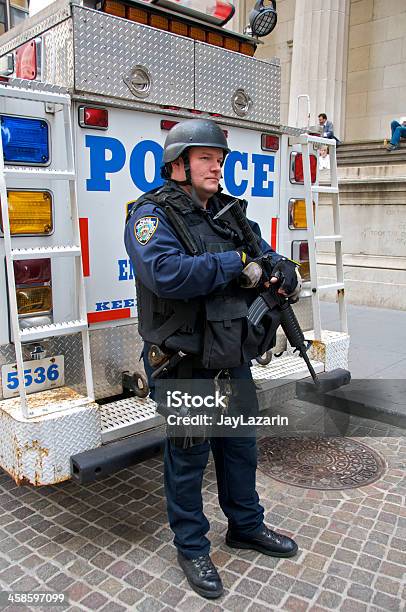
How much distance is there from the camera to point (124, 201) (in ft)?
10.4

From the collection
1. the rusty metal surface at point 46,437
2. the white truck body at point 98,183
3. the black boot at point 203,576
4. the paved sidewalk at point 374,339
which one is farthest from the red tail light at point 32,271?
the paved sidewalk at point 374,339

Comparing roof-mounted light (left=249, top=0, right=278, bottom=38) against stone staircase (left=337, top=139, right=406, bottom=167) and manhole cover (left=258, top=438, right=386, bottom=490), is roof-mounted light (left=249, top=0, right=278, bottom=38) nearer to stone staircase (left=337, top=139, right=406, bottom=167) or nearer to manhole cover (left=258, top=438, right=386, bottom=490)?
manhole cover (left=258, top=438, right=386, bottom=490)

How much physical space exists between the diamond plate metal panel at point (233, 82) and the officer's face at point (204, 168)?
3.30 ft

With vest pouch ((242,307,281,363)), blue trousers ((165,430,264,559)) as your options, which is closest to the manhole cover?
blue trousers ((165,430,264,559))

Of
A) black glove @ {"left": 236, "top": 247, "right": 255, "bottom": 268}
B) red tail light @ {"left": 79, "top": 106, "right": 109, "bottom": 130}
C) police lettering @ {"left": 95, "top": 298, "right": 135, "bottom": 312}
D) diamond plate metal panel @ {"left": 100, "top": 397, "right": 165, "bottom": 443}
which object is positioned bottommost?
diamond plate metal panel @ {"left": 100, "top": 397, "right": 165, "bottom": 443}

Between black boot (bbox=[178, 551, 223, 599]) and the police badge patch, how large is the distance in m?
1.49

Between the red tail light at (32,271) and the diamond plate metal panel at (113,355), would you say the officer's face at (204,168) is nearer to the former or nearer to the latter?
the red tail light at (32,271)

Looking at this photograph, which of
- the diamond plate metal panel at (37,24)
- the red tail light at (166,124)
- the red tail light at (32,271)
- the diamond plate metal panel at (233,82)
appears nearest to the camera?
the red tail light at (32,271)

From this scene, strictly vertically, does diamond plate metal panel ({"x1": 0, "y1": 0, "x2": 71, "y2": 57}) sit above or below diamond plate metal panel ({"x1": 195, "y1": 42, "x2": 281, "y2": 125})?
above

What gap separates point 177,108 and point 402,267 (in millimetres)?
6497

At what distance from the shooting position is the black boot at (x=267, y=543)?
2820 mm

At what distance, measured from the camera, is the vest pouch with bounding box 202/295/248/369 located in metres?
2.44

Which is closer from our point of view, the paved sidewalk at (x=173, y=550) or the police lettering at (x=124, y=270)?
the paved sidewalk at (x=173, y=550)

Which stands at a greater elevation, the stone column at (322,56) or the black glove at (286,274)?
the stone column at (322,56)
